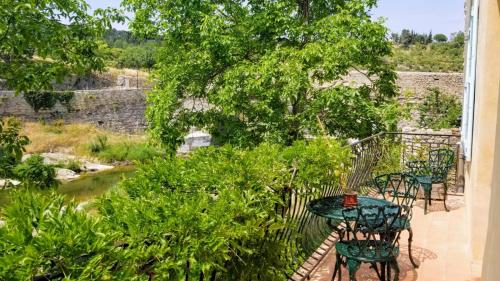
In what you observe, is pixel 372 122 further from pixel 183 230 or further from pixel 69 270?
pixel 69 270

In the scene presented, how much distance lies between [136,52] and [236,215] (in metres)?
41.4

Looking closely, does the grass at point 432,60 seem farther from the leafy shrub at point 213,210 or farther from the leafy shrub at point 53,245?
the leafy shrub at point 53,245

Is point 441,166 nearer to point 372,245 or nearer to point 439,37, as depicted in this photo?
point 372,245

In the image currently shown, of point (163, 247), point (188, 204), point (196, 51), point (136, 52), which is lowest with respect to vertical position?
point (163, 247)

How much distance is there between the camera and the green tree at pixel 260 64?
7869mm

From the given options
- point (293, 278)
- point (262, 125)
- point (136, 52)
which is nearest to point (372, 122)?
point (262, 125)

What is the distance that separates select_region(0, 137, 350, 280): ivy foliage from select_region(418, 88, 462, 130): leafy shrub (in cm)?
1370

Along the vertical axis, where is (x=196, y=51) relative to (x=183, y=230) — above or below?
above

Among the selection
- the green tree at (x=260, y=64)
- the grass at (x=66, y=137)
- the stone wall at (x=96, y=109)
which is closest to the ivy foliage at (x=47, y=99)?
the stone wall at (x=96, y=109)

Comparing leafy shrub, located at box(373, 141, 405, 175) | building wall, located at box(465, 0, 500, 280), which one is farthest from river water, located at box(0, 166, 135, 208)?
building wall, located at box(465, 0, 500, 280)

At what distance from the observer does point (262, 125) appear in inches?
335

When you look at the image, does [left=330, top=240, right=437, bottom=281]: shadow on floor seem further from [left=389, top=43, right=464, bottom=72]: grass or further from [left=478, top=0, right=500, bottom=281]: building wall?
[left=389, top=43, right=464, bottom=72]: grass

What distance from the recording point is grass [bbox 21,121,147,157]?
64.1 feet

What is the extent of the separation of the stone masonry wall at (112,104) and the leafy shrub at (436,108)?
61cm
